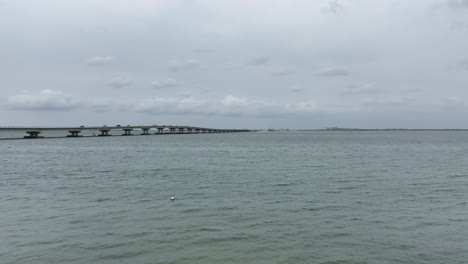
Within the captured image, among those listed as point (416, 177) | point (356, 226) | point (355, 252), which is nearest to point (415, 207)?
point (356, 226)

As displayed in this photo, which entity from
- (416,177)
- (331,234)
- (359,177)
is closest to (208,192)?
(331,234)

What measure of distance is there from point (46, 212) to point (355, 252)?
15.7 meters

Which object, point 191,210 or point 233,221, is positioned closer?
point 233,221

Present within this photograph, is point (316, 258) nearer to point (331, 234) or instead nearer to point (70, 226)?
point (331, 234)

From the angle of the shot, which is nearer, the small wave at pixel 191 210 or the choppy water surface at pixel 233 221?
the choppy water surface at pixel 233 221

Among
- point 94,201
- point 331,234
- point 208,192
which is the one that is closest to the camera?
point 331,234

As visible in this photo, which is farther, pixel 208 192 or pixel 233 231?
pixel 208 192

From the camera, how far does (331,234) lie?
15773 mm

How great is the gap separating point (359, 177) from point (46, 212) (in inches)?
1055

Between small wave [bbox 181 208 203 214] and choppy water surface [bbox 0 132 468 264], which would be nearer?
choppy water surface [bbox 0 132 468 264]

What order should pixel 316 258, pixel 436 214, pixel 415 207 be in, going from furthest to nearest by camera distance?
pixel 415 207 < pixel 436 214 < pixel 316 258

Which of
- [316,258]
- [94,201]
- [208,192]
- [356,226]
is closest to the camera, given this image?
[316,258]

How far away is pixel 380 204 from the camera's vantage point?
72.6ft

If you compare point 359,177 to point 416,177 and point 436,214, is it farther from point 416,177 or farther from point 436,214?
point 436,214
